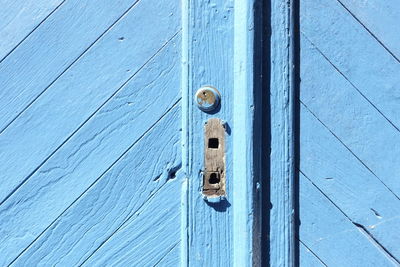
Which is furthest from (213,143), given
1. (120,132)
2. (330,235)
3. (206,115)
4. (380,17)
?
(380,17)

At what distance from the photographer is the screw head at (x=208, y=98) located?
3.60ft

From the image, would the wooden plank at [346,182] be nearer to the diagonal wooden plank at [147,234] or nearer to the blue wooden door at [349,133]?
the blue wooden door at [349,133]

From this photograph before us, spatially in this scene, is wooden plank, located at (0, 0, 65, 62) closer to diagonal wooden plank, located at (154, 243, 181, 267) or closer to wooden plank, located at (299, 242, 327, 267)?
diagonal wooden plank, located at (154, 243, 181, 267)

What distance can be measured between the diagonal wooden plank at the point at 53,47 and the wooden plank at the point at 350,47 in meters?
0.36

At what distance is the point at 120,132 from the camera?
3.71 feet

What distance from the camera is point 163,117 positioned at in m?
1.13

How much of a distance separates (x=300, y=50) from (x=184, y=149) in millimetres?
303

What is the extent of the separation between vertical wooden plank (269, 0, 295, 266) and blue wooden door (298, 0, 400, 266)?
0.09ft

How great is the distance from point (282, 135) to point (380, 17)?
301 mm

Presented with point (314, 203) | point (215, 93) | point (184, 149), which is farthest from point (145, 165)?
point (314, 203)

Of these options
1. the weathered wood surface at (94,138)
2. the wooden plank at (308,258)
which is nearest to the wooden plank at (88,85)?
the weathered wood surface at (94,138)

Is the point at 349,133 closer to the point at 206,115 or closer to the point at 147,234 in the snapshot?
the point at 206,115

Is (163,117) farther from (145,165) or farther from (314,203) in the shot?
(314,203)

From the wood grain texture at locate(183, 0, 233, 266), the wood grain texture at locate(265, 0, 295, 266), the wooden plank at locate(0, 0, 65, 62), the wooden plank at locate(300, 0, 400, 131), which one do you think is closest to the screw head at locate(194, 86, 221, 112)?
the wood grain texture at locate(183, 0, 233, 266)
